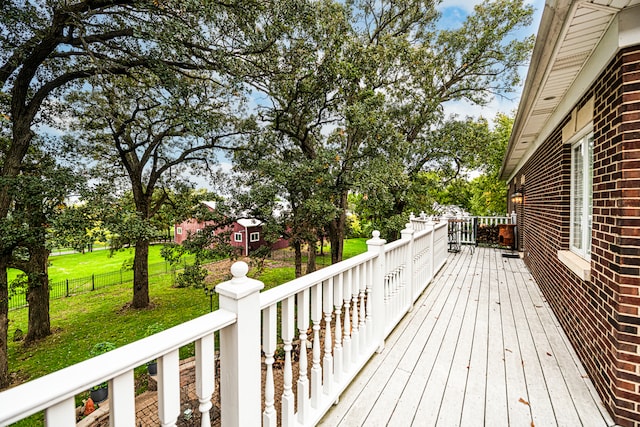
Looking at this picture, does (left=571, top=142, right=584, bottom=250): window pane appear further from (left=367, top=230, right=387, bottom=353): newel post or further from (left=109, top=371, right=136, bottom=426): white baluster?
(left=109, top=371, right=136, bottom=426): white baluster

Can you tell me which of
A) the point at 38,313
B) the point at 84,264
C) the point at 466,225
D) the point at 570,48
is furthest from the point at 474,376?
the point at 84,264

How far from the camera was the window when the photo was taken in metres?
3.11

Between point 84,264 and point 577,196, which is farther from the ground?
point 577,196

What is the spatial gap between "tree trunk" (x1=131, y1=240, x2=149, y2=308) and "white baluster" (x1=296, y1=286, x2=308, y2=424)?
36.8 feet

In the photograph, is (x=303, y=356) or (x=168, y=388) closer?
(x=168, y=388)

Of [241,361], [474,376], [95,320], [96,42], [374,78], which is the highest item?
[374,78]

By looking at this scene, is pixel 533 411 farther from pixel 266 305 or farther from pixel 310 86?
pixel 310 86

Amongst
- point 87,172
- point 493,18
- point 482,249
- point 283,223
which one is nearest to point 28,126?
point 87,172

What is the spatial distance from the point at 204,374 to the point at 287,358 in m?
0.68

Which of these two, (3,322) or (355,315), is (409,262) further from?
(3,322)

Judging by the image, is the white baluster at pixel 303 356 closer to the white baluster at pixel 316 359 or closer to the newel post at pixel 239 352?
the white baluster at pixel 316 359

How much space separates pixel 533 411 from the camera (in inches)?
83.4

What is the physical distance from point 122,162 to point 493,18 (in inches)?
567

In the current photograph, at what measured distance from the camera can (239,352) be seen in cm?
125
